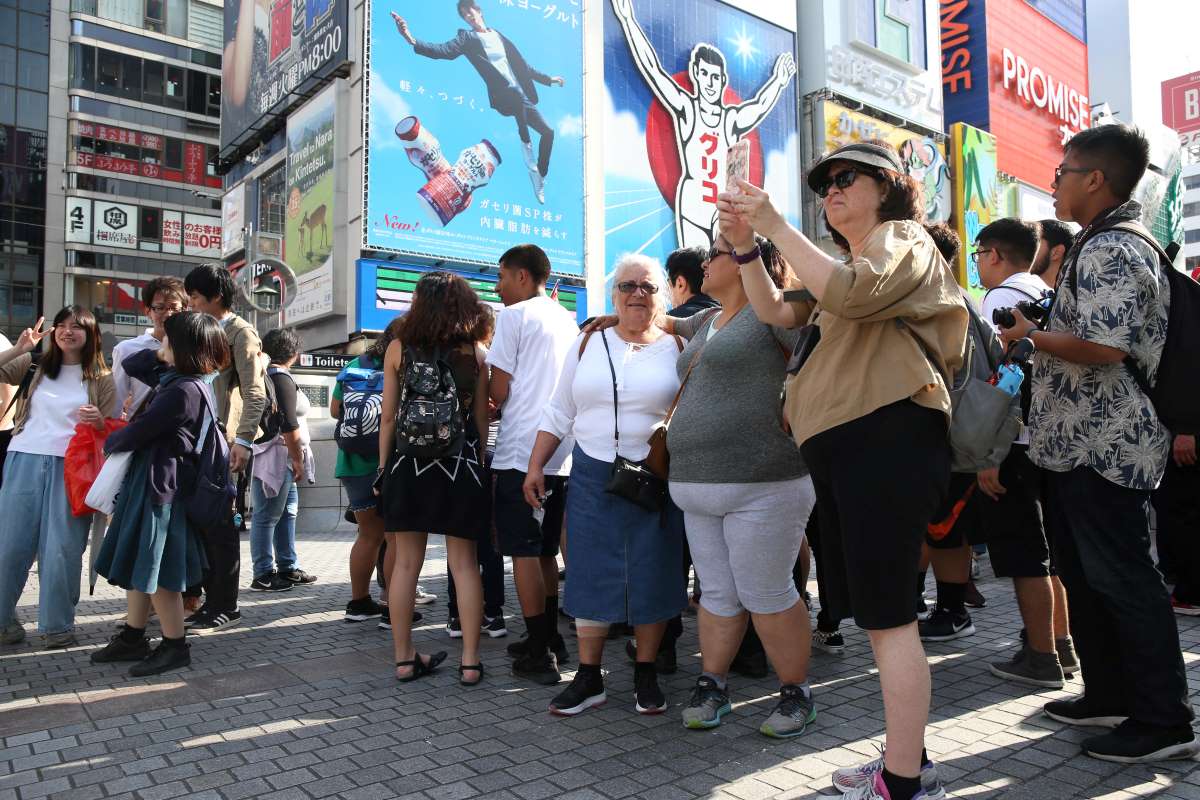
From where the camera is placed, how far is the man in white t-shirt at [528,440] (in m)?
3.86

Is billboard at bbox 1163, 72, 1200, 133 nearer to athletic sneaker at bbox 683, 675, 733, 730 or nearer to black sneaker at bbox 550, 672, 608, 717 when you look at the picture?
athletic sneaker at bbox 683, 675, 733, 730

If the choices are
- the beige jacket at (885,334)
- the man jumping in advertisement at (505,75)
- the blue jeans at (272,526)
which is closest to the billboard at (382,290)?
the man jumping in advertisement at (505,75)

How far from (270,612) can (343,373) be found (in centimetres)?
166

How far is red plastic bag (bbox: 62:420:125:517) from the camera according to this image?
14.6ft

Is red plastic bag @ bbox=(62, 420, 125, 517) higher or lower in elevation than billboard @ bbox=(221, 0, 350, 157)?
lower

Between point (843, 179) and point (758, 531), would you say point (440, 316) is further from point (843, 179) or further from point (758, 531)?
point (843, 179)

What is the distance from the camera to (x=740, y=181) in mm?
2344

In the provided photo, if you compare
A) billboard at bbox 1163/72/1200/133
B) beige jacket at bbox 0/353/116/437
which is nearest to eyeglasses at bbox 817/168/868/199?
beige jacket at bbox 0/353/116/437

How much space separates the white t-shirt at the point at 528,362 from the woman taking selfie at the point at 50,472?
7.86 feet

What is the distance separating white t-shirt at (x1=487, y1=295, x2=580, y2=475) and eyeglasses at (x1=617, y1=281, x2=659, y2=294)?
669 mm

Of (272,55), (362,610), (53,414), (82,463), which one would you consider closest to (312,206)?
(272,55)

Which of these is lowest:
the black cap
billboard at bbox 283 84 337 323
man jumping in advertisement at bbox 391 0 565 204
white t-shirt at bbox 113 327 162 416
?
white t-shirt at bbox 113 327 162 416

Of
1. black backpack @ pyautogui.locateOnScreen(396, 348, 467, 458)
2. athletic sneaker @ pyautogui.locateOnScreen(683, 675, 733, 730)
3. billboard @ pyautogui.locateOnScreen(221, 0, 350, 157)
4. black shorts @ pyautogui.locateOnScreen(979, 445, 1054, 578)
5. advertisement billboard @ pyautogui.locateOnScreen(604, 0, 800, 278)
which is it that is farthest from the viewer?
advertisement billboard @ pyautogui.locateOnScreen(604, 0, 800, 278)

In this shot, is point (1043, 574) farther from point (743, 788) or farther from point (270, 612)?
point (270, 612)
